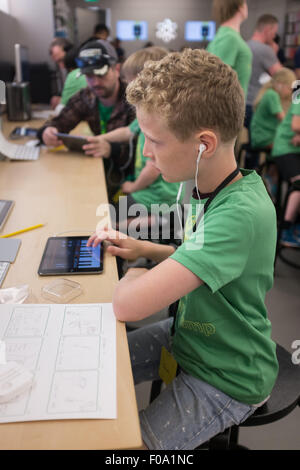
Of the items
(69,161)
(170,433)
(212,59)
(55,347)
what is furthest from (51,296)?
(69,161)

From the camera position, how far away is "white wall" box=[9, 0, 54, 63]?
4000 mm

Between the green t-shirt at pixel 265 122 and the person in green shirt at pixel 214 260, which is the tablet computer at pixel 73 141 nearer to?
the person in green shirt at pixel 214 260

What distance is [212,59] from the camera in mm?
863

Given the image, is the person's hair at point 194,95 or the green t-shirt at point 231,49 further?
the green t-shirt at point 231,49

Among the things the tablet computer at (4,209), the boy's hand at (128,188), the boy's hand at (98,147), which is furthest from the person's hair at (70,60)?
the tablet computer at (4,209)

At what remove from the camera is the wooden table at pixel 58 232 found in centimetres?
56

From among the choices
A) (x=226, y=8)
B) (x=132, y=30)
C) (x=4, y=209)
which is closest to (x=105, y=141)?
(x=4, y=209)

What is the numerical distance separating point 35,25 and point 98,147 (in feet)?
8.92

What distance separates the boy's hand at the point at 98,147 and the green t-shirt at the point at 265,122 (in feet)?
5.95

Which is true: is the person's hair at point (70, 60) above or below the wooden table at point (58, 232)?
above

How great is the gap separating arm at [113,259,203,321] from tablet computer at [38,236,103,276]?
22cm

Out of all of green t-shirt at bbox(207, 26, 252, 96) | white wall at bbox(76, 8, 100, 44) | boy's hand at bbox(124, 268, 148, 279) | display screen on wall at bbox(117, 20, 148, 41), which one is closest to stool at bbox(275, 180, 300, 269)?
green t-shirt at bbox(207, 26, 252, 96)

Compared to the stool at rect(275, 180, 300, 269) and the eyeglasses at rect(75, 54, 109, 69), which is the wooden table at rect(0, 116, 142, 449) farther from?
the stool at rect(275, 180, 300, 269)

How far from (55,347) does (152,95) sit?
521mm
